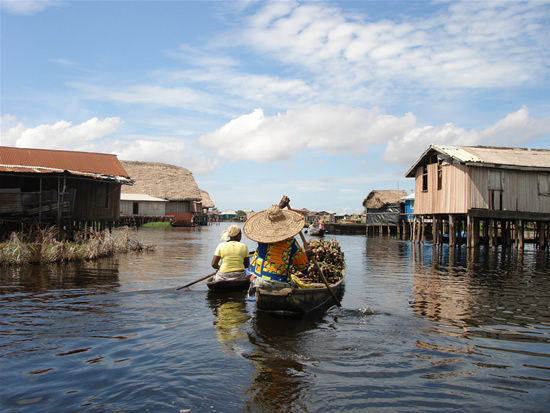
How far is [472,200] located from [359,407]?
22624 millimetres

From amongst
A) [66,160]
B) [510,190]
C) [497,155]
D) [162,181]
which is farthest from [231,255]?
[162,181]

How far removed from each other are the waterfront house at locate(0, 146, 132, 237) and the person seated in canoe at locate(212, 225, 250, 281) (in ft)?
33.4

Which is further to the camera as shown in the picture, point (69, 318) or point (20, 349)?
point (69, 318)

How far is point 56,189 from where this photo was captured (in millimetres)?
21141

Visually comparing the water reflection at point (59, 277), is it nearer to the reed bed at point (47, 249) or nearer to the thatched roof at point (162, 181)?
the reed bed at point (47, 249)

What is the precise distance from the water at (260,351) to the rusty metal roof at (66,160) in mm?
13426

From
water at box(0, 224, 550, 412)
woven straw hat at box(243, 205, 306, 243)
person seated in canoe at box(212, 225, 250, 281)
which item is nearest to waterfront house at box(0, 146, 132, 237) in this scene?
water at box(0, 224, 550, 412)

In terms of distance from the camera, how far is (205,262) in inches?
728

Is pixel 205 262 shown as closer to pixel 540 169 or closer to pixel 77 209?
pixel 77 209

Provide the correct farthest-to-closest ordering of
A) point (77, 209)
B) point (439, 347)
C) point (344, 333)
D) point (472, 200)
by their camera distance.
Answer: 1. point (472, 200)
2. point (77, 209)
3. point (344, 333)
4. point (439, 347)

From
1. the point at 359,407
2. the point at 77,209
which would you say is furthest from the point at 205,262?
the point at 359,407

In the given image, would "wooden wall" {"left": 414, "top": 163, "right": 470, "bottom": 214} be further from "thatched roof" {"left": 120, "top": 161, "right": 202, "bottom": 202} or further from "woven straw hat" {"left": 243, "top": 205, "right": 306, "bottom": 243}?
"thatched roof" {"left": 120, "top": 161, "right": 202, "bottom": 202}

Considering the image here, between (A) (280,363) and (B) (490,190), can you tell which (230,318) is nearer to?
(A) (280,363)

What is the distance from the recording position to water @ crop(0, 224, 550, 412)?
16.1 ft
